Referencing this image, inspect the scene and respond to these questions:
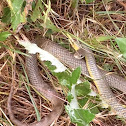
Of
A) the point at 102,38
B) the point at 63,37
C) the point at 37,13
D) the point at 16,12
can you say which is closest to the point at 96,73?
the point at 102,38

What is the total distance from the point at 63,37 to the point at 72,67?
29 centimetres

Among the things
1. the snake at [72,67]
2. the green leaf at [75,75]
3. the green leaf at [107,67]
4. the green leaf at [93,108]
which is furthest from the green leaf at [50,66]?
the green leaf at [107,67]

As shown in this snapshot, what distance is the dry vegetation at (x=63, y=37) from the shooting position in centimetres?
212

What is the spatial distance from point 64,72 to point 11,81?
55 cm

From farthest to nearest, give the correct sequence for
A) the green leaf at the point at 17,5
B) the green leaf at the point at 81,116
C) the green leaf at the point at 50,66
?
the green leaf at the point at 50,66
the green leaf at the point at 17,5
the green leaf at the point at 81,116

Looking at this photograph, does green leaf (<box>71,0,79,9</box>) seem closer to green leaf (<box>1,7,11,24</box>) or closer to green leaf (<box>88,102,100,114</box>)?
green leaf (<box>1,7,11,24</box>)

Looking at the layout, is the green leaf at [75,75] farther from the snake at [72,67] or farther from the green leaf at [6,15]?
the green leaf at [6,15]

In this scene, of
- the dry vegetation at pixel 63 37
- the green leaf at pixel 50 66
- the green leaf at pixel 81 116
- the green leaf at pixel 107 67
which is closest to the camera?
the green leaf at pixel 81 116

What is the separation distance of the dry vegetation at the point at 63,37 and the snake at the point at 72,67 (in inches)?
2.5

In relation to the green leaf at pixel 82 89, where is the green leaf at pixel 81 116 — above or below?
below

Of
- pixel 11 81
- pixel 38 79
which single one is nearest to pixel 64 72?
pixel 38 79

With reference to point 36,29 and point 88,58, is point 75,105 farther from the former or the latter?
point 36,29

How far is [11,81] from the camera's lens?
84.8 inches

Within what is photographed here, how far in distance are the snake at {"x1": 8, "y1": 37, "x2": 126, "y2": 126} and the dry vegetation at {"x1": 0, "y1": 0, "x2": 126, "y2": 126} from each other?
6cm
